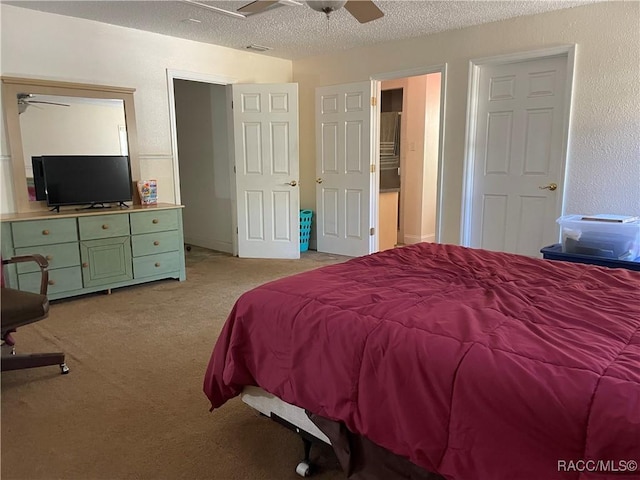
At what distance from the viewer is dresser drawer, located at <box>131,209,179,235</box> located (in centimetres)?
413

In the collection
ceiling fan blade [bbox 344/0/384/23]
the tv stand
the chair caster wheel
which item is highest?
ceiling fan blade [bbox 344/0/384/23]

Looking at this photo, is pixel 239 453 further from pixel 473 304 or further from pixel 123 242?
pixel 123 242

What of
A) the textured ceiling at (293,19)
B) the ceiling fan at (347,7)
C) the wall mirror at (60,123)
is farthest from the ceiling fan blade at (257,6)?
the wall mirror at (60,123)

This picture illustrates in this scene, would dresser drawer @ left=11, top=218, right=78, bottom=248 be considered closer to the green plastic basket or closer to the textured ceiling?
the textured ceiling

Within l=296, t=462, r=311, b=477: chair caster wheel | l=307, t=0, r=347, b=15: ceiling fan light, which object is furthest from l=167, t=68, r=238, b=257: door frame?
l=296, t=462, r=311, b=477: chair caster wheel

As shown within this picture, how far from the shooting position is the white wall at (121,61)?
3.76m

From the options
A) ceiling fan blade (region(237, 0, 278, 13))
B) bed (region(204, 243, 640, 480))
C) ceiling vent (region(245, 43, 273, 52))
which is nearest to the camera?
bed (region(204, 243, 640, 480))

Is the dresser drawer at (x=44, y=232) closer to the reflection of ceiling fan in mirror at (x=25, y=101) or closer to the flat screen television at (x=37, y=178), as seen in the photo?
the flat screen television at (x=37, y=178)

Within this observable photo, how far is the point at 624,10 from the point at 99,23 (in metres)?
4.42

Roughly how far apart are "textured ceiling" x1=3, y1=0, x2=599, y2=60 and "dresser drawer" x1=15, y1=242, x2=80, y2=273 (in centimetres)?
195

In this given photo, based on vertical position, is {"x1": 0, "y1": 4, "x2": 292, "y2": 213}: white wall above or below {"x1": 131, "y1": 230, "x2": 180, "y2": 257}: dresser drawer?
above

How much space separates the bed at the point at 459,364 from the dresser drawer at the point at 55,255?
7.98ft

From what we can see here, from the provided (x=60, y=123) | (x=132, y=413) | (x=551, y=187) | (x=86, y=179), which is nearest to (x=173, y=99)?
(x=60, y=123)

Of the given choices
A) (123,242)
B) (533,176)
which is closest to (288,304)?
(123,242)
